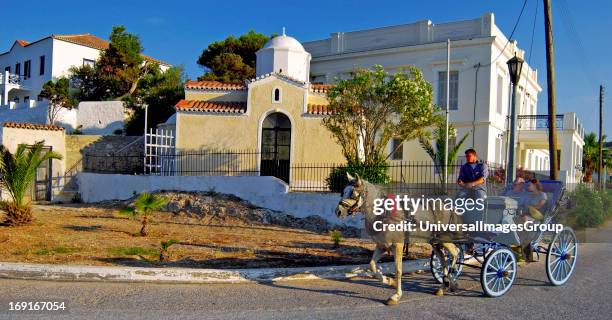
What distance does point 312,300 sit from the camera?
6961mm

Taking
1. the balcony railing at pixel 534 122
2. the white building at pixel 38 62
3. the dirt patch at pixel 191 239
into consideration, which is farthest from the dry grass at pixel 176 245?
the white building at pixel 38 62

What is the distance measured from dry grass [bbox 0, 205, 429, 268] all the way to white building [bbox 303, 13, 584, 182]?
15.2 m

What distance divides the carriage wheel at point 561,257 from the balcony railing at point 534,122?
833 inches

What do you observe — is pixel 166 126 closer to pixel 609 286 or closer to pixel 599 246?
pixel 599 246

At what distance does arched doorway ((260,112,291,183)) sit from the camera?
2117cm

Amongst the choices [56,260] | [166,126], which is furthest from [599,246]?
[166,126]

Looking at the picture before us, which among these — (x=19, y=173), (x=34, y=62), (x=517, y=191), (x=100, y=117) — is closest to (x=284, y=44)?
(x=19, y=173)

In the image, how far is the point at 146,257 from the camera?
9438 mm

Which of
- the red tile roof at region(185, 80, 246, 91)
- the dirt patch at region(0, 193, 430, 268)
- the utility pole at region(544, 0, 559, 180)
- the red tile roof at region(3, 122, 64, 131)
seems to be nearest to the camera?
the dirt patch at region(0, 193, 430, 268)

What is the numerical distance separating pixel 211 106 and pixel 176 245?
1143 cm

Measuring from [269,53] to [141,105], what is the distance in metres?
12.4

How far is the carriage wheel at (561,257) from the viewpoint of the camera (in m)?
7.82

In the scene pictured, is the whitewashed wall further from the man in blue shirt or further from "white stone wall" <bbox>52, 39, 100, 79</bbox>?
"white stone wall" <bbox>52, 39, 100, 79</bbox>

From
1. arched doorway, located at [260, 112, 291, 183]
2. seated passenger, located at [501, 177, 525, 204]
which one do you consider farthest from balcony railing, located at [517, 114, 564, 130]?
seated passenger, located at [501, 177, 525, 204]
